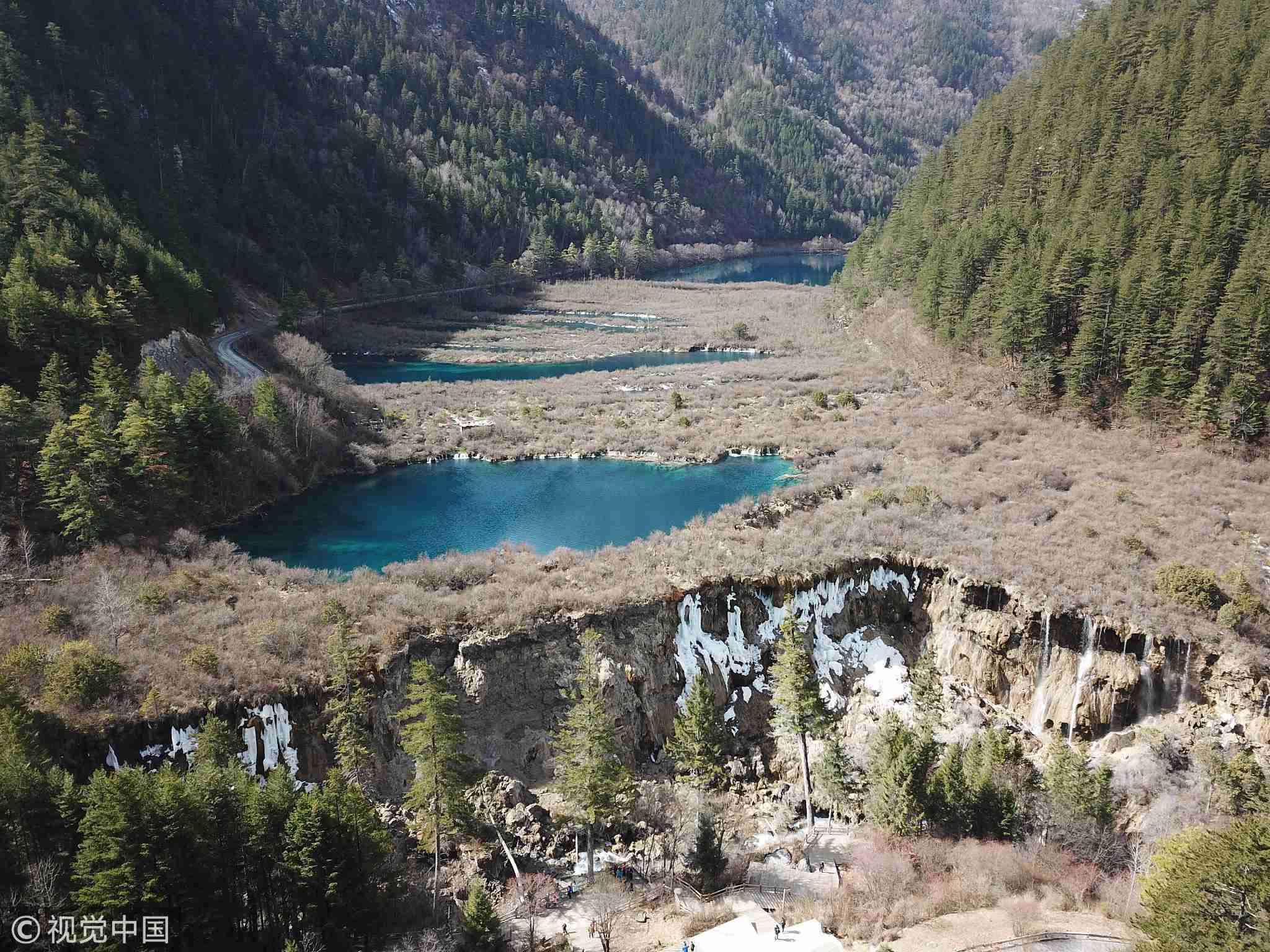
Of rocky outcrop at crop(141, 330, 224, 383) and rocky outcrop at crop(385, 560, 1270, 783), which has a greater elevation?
rocky outcrop at crop(141, 330, 224, 383)

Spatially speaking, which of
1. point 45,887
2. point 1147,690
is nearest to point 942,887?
point 1147,690

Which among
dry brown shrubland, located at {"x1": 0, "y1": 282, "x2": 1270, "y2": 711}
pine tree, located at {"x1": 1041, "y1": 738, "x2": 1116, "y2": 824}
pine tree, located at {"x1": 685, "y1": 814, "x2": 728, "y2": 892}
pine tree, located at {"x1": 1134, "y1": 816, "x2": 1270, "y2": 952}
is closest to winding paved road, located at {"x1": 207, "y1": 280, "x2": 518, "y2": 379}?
dry brown shrubland, located at {"x1": 0, "y1": 282, "x2": 1270, "y2": 711}

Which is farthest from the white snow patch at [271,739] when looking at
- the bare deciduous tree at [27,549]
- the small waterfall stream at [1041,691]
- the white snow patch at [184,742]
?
the small waterfall stream at [1041,691]

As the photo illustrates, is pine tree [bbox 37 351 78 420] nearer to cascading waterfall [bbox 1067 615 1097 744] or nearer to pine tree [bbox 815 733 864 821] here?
pine tree [bbox 815 733 864 821]

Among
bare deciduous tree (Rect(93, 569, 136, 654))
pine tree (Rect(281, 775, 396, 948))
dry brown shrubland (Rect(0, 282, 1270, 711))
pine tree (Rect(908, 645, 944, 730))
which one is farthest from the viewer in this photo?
pine tree (Rect(908, 645, 944, 730))

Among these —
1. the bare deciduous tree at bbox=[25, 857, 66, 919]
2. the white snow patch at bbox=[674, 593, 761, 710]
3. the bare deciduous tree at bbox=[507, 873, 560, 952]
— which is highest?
the bare deciduous tree at bbox=[25, 857, 66, 919]

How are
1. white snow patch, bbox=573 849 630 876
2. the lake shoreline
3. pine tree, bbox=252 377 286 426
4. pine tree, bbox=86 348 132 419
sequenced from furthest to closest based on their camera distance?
the lake shoreline
pine tree, bbox=252 377 286 426
pine tree, bbox=86 348 132 419
white snow patch, bbox=573 849 630 876

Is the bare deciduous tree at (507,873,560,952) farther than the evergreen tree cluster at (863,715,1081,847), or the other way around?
the evergreen tree cluster at (863,715,1081,847)
